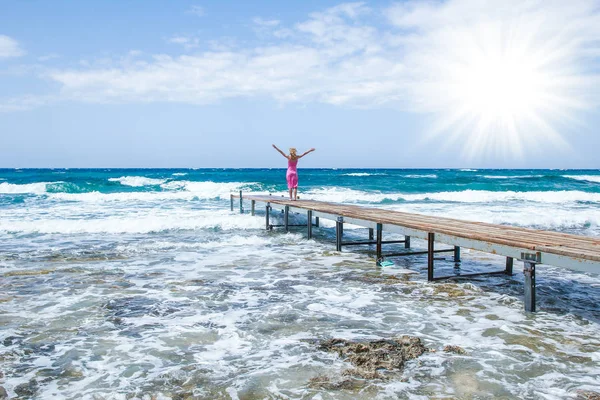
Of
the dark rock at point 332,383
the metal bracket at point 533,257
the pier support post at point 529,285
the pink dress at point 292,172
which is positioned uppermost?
the pink dress at point 292,172

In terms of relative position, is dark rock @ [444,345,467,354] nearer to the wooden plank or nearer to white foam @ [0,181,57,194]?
the wooden plank

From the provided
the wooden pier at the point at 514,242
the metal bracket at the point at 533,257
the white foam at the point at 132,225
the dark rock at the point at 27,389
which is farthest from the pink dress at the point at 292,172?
the dark rock at the point at 27,389

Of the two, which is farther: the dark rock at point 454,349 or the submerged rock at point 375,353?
the dark rock at point 454,349

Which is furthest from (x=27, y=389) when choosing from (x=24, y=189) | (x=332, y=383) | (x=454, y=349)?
(x=24, y=189)

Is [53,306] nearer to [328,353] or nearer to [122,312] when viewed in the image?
[122,312]

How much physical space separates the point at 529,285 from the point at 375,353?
2.77m

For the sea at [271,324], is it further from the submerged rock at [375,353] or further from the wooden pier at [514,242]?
the wooden pier at [514,242]

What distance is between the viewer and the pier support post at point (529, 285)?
608 cm

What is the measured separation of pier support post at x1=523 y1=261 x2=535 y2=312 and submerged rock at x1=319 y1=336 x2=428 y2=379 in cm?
207

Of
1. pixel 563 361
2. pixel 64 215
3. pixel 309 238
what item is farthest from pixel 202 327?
pixel 64 215

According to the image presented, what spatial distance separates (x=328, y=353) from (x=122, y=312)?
308 centimetres

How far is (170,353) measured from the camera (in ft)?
15.8

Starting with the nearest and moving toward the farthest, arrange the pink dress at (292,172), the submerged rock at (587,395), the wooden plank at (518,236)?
the submerged rock at (587,395), the wooden plank at (518,236), the pink dress at (292,172)

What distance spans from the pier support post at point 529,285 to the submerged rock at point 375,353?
2.07 m
